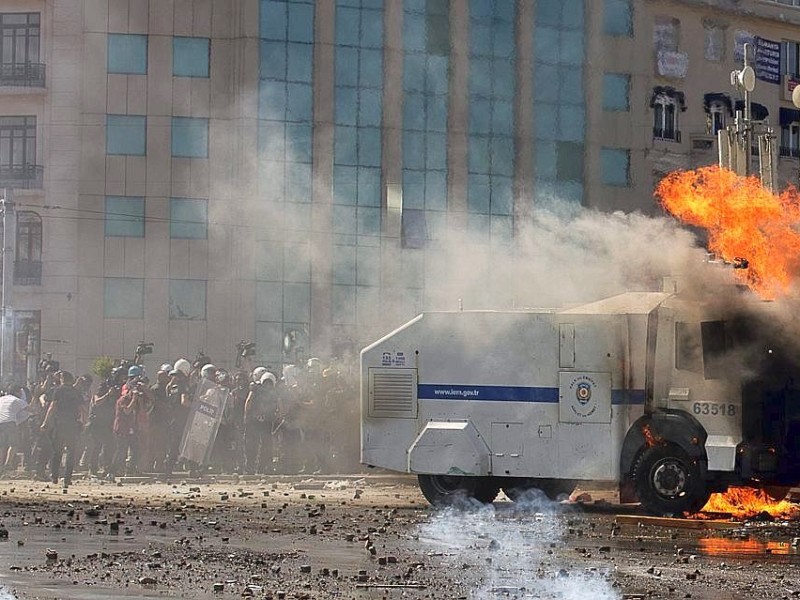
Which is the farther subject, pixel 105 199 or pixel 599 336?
pixel 105 199

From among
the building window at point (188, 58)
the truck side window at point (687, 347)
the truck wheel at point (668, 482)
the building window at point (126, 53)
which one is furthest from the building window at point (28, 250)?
the truck side window at point (687, 347)

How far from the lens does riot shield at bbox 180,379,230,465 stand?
974 inches

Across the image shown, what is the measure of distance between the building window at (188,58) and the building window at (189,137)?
4.61 ft

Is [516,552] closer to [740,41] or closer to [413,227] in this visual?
[413,227]

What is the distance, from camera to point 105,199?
48188 millimetres

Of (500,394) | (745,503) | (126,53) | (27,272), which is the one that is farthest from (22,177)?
(745,503)

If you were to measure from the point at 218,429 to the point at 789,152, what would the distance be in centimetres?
4004

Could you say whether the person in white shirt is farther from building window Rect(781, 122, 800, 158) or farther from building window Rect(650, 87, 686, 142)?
building window Rect(781, 122, 800, 158)

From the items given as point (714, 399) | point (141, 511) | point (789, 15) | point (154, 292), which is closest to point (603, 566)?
point (714, 399)

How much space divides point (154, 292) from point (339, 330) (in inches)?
228

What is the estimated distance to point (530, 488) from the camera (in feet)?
64.2

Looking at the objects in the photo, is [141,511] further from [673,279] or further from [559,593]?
[559,593]

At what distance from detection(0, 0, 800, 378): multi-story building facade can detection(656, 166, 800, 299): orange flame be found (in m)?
25.0

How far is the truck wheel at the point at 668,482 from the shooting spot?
18.3 metres
